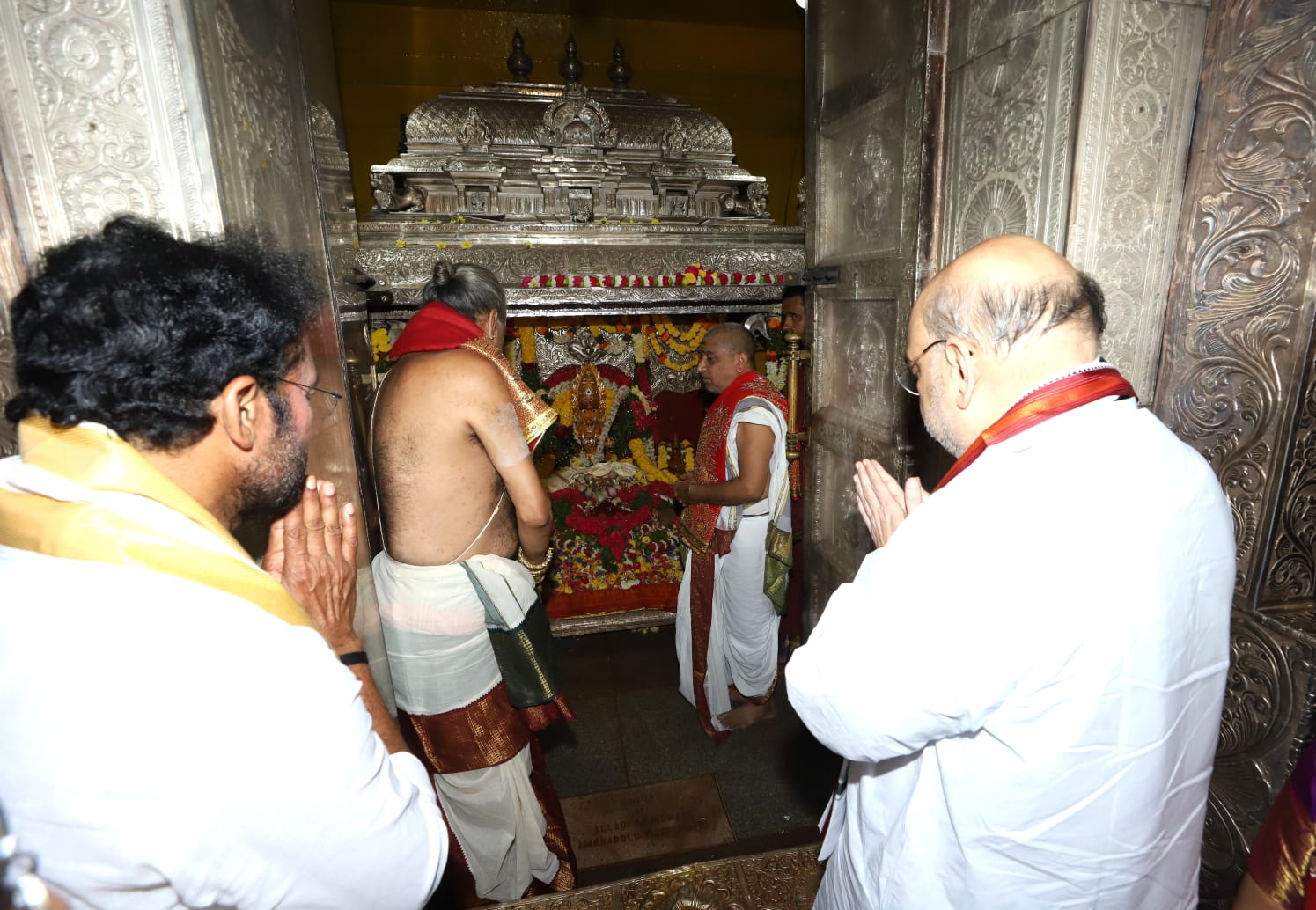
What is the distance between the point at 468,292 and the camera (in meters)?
2.50

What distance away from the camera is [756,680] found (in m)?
3.39

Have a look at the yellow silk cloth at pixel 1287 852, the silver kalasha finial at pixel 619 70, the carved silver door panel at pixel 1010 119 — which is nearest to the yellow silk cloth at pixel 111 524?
the yellow silk cloth at pixel 1287 852

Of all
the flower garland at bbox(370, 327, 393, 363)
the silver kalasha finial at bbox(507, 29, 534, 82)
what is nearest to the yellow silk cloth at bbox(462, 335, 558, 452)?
the flower garland at bbox(370, 327, 393, 363)

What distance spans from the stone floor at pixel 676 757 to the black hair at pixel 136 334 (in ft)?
7.97

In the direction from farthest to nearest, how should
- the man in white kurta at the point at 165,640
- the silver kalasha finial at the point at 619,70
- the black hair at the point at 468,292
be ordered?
the silver kalasha finial at the point at 619,70 < the black hair at the point at 468,292 < the man in white kurta at the point at 165,640

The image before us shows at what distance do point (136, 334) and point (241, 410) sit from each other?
18cm

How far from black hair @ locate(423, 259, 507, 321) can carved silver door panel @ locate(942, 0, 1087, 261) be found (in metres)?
1.78

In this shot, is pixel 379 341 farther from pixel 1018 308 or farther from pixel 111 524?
pixel 1018 308

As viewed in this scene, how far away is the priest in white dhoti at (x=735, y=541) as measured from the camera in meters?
3.25

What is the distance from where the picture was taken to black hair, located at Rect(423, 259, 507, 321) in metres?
2.49

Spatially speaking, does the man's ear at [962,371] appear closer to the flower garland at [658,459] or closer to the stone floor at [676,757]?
the stone floor at [676,757]

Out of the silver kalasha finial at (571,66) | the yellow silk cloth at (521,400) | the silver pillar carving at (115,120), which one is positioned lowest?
the yellow silk cloth at (521,400)

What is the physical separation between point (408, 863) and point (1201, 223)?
2.47m

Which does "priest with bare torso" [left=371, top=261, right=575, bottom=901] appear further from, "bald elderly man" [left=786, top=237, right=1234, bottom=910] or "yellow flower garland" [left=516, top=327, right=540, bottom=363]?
"yellow flower garland" [left=516, top=327, right=540, bottom=363]
